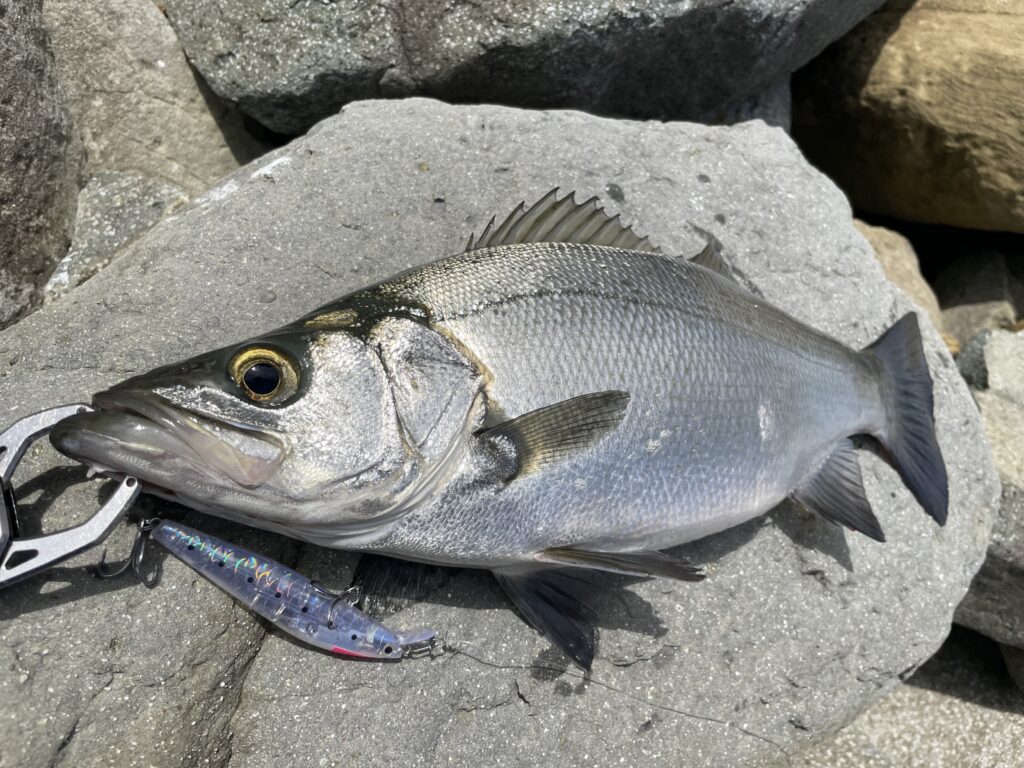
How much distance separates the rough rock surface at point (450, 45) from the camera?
105 inches

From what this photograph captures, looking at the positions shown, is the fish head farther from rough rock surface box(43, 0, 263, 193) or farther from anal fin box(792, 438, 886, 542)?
rough rock surface box(43, 0, 263, 193)

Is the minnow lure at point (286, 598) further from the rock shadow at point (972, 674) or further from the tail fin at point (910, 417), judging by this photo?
the rock shadow at point (972, 674)

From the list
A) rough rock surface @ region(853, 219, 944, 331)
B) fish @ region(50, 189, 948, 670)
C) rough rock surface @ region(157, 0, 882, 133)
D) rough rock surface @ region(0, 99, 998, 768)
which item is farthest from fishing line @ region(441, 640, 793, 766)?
rough rock surface @ region(853, 219, 944, 331)

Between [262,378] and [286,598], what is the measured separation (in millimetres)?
606

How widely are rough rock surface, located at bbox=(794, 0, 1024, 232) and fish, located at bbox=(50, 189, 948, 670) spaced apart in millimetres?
2038

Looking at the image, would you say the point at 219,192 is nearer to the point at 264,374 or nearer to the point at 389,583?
the point at 264,374

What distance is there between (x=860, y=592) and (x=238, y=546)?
1837mm

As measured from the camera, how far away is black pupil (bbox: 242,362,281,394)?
155 centimetres

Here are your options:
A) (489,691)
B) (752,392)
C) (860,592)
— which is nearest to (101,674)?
(489,691)

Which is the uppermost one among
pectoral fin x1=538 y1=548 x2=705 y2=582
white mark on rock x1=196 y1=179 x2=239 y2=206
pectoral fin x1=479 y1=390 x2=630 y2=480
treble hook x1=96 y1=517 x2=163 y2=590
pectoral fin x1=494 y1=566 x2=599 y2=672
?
white mark on rock x1=196 y1=179 x2=239 y2=206

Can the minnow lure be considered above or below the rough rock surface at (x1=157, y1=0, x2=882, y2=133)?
below

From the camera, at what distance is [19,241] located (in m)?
2.32

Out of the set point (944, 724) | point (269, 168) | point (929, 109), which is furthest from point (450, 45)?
point (944, 724)

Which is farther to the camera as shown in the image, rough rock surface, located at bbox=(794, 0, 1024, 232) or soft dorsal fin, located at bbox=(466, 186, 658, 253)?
rough rock surface, located at bbox=(794, 0, 1024, 232)
